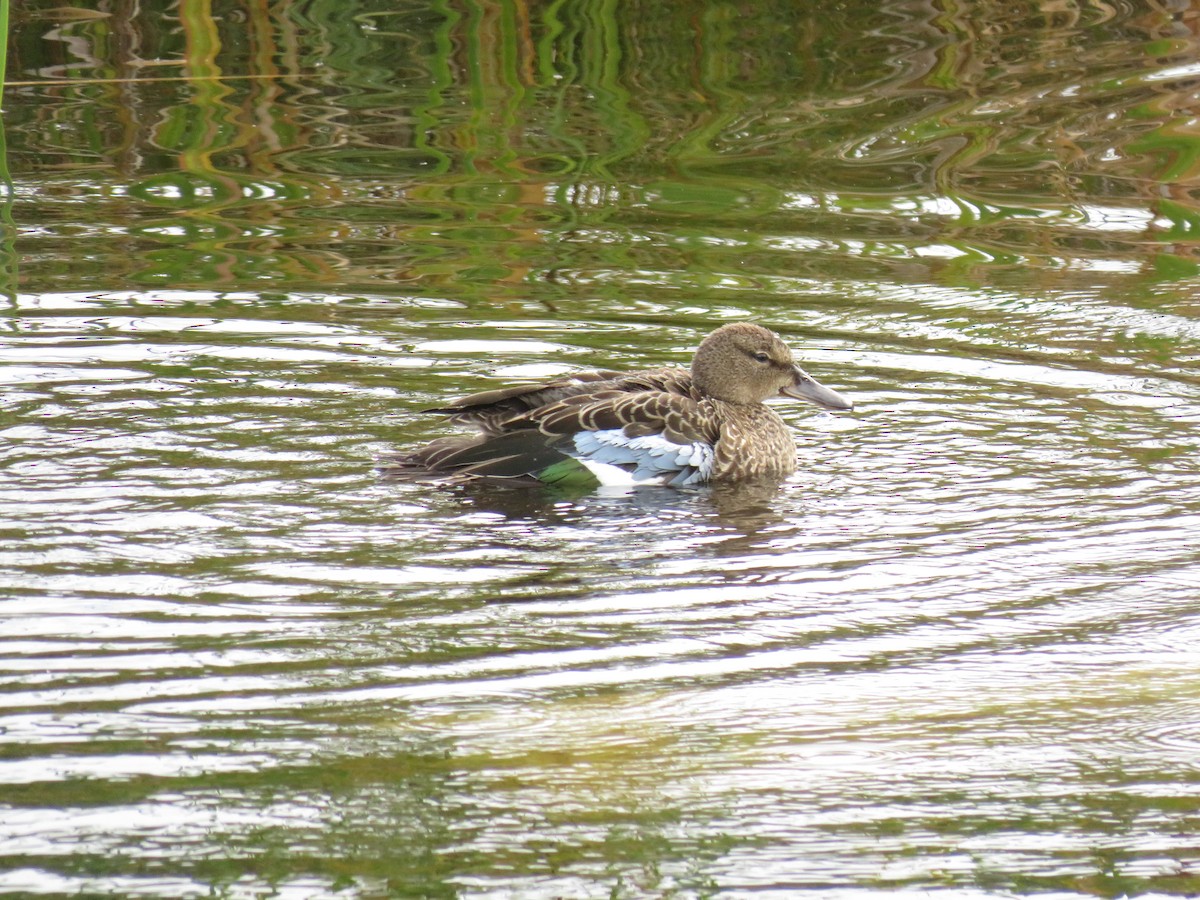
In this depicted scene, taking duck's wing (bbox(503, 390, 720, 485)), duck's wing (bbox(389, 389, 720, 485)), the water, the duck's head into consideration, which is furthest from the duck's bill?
duck's wing (bbox(389, 389, 720, 485))

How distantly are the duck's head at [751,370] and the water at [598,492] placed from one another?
28 centimetres

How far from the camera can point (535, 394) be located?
776cm

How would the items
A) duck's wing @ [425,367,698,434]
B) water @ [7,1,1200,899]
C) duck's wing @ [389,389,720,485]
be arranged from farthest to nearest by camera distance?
duck's wing @ [425,367,698,434], duck's wing @ [389,389,720,485], water @ [7,1,1200,899]

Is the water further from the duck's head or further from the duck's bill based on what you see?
the duck's head

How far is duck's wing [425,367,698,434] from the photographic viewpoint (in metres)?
7.60

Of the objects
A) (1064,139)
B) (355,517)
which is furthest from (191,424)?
(1064,139)

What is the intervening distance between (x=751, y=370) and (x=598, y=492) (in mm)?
1055

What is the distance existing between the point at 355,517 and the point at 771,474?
6.23 ft

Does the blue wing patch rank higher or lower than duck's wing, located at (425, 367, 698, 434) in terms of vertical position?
lower

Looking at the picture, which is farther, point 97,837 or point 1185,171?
point 1185,171

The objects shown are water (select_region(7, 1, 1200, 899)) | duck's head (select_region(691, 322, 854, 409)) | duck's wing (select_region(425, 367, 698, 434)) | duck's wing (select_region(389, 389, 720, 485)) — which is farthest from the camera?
duck's head (select_region(691, 322, 854, 409))

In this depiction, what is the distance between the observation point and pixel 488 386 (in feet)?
Answer: 27.8

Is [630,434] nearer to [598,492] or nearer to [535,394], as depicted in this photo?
[598,492]

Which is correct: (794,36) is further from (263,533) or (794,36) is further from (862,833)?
(862,833)
